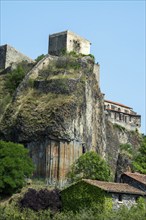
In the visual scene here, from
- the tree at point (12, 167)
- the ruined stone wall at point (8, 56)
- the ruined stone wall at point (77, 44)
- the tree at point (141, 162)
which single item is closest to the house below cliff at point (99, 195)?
the tree at point (12, 167)

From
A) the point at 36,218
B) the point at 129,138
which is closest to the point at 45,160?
the point at 36,218

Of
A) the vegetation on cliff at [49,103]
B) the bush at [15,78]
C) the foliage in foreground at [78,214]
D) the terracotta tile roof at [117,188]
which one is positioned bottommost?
the foliage in foreground at [78,214]

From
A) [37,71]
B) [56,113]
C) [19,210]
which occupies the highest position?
[37,71]

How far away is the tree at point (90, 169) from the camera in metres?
56.9

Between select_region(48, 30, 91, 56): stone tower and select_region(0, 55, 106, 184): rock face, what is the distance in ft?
32.6

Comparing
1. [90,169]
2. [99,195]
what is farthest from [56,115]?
[99,195]

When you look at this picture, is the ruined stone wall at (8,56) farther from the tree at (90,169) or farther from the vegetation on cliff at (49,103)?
the tree at (90,169)

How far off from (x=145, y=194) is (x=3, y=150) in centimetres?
1576

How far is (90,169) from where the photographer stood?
2276 inches

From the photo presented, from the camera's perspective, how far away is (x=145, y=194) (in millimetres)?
50781

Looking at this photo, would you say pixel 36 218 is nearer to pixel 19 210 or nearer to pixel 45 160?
pixel 19 210

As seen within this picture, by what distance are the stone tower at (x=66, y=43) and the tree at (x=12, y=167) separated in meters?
28.5

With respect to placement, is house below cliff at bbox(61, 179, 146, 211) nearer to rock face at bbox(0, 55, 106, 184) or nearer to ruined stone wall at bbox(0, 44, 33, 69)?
rock face at bbox(0, 55, 106, 184)

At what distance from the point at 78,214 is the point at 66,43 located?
4480 centimetres
